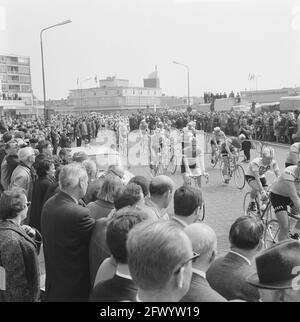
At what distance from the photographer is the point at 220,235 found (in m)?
8.21

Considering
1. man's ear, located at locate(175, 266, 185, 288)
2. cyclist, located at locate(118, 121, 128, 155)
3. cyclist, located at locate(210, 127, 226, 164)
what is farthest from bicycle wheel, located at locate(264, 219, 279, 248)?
cyclist, located at locate(118, 121, 128, 155)

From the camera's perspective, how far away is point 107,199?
447 centimetres

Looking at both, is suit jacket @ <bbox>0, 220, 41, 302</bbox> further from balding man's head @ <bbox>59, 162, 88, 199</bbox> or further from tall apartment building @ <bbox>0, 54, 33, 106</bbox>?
tall apartment building @ <bbox>0, 54, 33, 106</bbox>

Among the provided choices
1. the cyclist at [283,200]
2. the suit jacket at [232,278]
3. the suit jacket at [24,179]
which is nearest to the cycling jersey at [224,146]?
the cyclist at [283,200]

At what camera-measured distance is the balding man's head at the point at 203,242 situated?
295cm

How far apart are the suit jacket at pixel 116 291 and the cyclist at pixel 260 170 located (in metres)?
5.33

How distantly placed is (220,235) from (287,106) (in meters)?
31.6

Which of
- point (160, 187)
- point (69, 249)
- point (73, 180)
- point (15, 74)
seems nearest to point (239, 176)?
point (160, 187)

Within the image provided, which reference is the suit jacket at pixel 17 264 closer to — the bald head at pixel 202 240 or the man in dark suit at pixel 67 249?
the man in dark suit at pixel 67 249

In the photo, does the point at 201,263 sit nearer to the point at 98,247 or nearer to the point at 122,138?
the point at 98,247

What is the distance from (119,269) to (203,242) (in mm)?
616

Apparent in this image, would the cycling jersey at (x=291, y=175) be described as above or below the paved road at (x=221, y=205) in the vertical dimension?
above

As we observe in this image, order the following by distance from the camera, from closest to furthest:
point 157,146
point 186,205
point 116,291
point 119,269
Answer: point 116,291 < point 119,269 < point 186,205 < point 157,146
